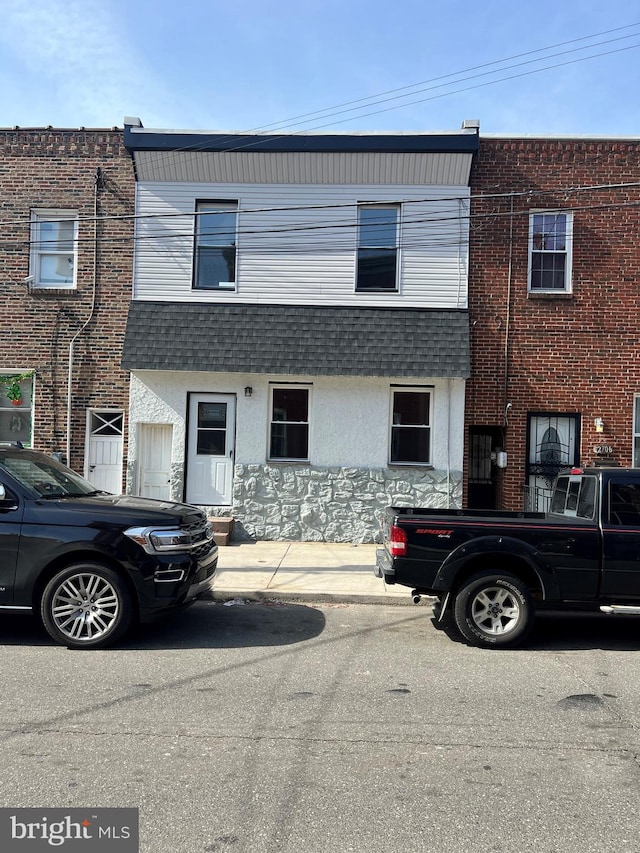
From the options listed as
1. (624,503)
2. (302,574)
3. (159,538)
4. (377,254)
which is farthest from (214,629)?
(377,254)

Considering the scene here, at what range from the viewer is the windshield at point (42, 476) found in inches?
252

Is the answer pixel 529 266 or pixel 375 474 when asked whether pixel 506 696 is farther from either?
pixel 529 266

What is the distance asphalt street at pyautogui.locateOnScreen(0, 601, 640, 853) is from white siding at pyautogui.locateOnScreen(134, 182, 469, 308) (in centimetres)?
670

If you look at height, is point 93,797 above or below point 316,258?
below

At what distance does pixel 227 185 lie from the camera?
11.8 meters

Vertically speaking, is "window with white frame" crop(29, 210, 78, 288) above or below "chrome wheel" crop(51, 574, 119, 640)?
above

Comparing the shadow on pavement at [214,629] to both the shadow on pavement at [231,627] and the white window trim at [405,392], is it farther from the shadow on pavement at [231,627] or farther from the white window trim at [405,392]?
the white window trim at [405,392]

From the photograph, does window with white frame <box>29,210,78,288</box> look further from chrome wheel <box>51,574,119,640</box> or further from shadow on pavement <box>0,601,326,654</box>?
chrome wheel <box>51,574,119,640</box>

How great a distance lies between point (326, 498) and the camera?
11.5 meters

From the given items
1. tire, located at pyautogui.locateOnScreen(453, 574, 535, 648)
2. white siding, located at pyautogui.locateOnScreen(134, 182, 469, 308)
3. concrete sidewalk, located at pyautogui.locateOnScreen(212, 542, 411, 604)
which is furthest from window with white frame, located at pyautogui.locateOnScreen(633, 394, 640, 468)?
tire, located at pyautogui.locateOnScreen(453, 574, 535, 648)

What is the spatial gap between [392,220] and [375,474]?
456 cm

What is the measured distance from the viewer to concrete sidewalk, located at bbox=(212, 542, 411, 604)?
8016 millimetres

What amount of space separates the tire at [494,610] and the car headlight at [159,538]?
2.65 m

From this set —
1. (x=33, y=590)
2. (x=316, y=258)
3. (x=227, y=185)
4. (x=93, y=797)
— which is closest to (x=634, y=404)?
(x=316, y=258)
